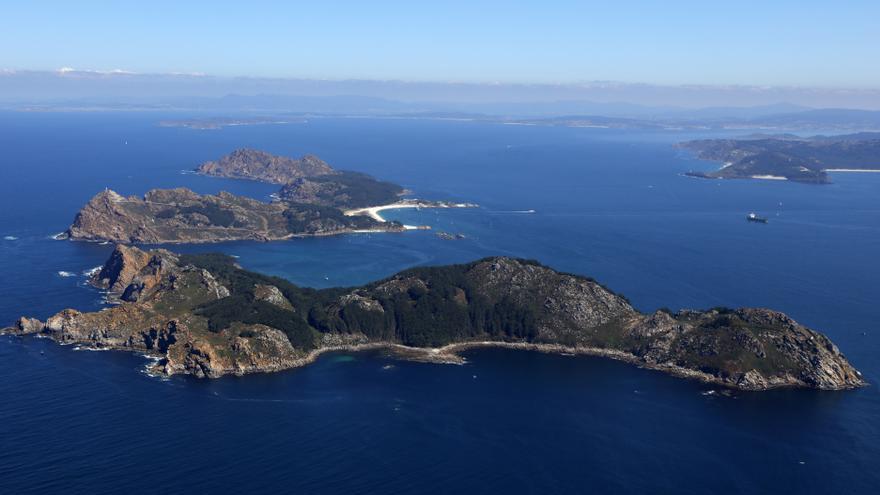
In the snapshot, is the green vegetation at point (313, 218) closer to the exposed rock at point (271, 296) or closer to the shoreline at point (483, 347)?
the exposed rock at point (271, 296)

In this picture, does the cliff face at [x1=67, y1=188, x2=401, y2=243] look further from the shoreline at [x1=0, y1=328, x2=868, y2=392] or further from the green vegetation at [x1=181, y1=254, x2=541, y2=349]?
the shoreline at [x1=0, y1=328, x2=868, y2=392]

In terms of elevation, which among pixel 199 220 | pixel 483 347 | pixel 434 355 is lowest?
pixel 483 347

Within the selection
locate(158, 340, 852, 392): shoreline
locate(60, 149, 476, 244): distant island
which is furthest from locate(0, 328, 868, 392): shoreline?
locate(60, 149, 476, 244): distant island

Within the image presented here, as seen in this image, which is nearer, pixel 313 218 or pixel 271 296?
pixel 271 296

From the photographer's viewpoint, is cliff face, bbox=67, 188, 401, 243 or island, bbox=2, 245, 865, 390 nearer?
island, bbox=2, 245, 865, 390

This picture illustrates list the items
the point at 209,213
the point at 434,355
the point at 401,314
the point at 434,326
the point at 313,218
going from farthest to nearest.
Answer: the point at 313,218
the point at 209,213
the point at 401,314
the point at 434,326
the point at 434,355

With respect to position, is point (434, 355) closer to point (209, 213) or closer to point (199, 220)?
point (199, 220)

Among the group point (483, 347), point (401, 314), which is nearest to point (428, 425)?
point (483, 347)
